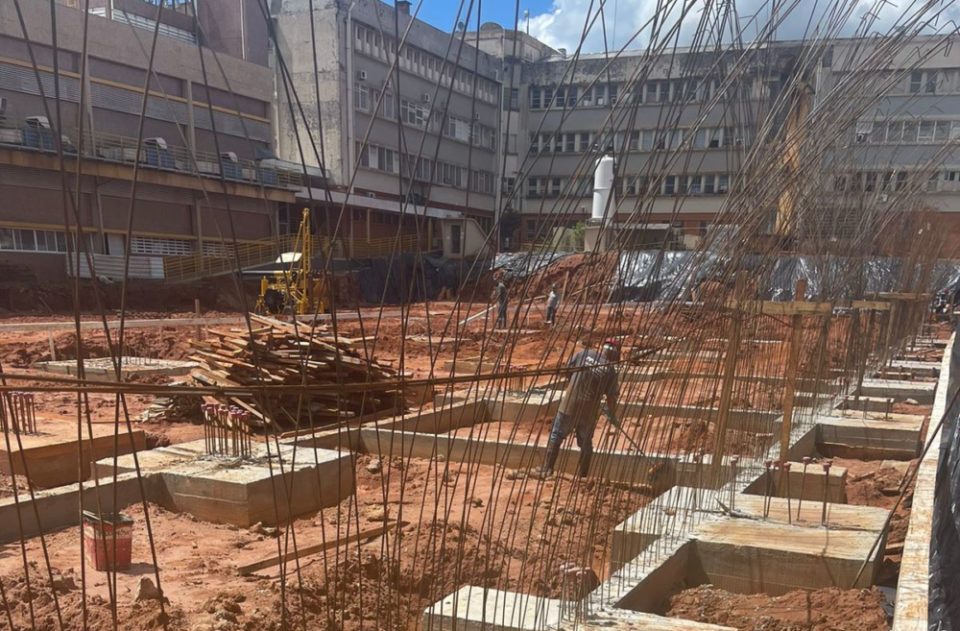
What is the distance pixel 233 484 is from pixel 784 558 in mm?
4005

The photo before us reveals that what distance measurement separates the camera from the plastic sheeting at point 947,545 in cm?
262

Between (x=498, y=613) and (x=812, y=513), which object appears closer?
(x=498, y=613)

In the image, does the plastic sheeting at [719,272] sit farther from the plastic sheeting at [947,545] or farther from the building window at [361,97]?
the building window at [361,97]

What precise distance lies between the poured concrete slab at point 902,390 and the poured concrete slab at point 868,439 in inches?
70.2

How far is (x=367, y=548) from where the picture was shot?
4.77 meters

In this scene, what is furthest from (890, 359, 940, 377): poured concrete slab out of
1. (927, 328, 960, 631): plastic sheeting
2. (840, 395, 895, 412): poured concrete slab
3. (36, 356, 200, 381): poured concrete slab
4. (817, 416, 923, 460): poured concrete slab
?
(36, 356, 200, 381): poured concrete slab

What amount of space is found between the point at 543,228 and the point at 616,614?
1899mm

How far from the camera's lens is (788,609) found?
144 inches

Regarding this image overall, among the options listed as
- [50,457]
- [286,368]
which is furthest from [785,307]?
[50,457]

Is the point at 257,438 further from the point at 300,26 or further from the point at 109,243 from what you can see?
the point at 300,26

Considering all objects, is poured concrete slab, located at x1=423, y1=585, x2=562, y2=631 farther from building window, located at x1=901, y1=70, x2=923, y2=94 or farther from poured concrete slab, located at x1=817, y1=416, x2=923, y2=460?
poured concrete slab, located at x1=817, y1=416, x2=923, y2=460

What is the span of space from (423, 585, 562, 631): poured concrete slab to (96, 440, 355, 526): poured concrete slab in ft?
7.23

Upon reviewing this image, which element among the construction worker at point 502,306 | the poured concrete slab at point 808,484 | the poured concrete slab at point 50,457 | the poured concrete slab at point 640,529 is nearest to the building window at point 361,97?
the construction worker at point 502,306

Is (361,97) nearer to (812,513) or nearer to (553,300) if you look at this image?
(553,300)
